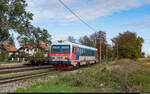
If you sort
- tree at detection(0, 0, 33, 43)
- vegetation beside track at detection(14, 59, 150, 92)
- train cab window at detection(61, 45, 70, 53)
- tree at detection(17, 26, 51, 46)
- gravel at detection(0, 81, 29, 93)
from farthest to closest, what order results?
tree at detection(17, 26, 51, 46) < tree at detection(0, 0, 33, 43) < train cab window at detection(61, 45, 70, 53) < gravel at detection(0, 81, 29, 93) < vegetation beside track at detection(14, 59, 150, 92)

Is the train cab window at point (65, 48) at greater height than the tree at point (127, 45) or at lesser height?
lesser

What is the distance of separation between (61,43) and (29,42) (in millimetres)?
29950

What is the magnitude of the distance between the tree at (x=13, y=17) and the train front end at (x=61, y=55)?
13996 millimetres

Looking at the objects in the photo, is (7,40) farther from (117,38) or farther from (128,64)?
(117,38)

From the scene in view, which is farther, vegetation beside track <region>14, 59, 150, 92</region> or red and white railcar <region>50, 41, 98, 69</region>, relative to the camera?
red and white railcar <region>50, 41, 98, 69</region>

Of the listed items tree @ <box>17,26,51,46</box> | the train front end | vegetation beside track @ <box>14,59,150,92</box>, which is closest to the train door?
the train front end

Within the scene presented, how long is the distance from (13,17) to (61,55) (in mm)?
21071

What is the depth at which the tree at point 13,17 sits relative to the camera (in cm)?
3096

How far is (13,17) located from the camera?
35.9m

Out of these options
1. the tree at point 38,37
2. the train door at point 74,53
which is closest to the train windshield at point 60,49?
the train door at point 74,53

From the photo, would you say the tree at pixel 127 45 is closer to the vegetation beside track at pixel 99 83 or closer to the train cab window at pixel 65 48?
the train cab window at pixel 65 48

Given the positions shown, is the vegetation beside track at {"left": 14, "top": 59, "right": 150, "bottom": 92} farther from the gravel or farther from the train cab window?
the train cab window

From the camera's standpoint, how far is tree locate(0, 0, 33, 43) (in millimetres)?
30956

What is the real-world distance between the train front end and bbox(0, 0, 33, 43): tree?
14.0m
